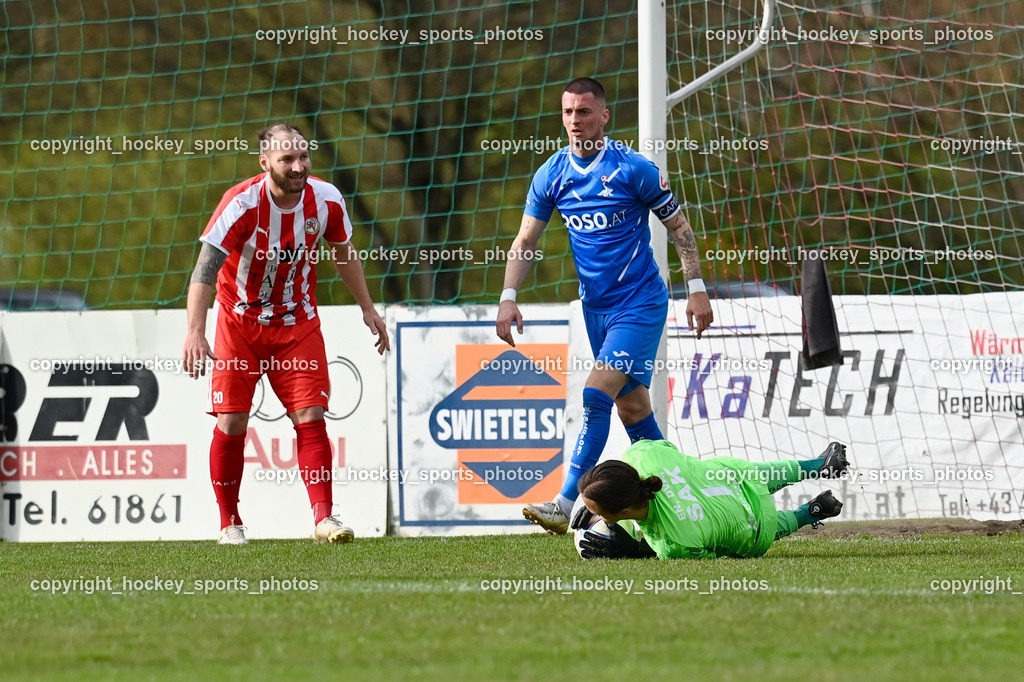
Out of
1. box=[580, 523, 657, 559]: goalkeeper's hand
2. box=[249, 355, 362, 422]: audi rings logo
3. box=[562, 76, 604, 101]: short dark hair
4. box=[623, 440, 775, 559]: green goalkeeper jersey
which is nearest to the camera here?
box=[623, 440, 775, 559]: green goalkeeper jersey

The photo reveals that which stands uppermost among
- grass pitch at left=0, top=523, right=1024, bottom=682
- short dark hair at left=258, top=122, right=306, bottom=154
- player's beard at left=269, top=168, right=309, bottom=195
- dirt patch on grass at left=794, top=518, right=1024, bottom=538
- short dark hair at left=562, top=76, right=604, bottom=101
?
short dark hair at left=562, top=76, right=604, bottom=101

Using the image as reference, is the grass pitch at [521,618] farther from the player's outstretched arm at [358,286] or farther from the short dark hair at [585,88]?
the short dark hair at [585,88]

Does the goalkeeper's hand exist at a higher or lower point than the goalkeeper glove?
lower

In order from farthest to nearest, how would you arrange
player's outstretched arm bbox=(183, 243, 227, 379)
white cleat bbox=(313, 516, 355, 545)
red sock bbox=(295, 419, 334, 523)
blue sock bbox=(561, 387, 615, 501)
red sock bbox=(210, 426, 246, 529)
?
red sock bbox=(210, 426, 246, 529) < red sock bbox=(295, 419, 334, 523) < white cleat bbox=(313, 516, 355, 545) < player's outstretched arm bbox=(183, 243, 227, 379) < blue sock bbox=(561, 387, 615, 501)

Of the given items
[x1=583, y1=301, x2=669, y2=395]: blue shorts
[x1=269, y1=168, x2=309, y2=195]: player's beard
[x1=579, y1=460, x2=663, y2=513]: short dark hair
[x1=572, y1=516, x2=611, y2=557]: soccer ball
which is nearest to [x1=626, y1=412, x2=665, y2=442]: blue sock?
[x1=583, y1=301, x2=669, y2=395]: blue shorts

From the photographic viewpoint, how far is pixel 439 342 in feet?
27.2

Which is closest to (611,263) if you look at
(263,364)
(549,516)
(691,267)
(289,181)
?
(691,267)

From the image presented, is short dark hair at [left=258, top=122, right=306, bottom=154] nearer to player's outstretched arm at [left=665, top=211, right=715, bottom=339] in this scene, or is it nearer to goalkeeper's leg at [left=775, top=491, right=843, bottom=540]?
player's outstretched arm at [left=665, top=211, right=715, bottom=339]

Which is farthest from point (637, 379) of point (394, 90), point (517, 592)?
point (394, 90)

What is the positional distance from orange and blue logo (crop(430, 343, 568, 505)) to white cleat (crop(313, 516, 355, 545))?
154 cm

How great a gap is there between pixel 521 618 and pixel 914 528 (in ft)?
13.1

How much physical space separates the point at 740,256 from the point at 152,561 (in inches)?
165

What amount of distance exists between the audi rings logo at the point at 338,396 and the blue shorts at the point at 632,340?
2.37 metres

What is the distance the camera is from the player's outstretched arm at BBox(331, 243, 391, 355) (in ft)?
23.1
